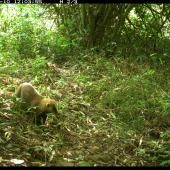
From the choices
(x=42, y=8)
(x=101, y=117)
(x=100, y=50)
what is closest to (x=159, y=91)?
(x=101, y=117)

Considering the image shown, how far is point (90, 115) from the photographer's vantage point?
19.3ft

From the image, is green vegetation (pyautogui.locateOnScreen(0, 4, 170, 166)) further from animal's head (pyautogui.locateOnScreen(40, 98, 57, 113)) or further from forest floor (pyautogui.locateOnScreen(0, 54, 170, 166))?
animal's head (pyautogui.locateOnScreen(40, 98, 57, 113))

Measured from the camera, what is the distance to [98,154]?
4887mm

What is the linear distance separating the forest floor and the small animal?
0.32ft

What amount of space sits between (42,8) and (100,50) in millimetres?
1851

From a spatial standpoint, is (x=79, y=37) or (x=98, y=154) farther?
(x=79, y=37)

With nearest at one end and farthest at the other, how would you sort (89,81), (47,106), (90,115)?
(47,106), (90,115), (89,81)

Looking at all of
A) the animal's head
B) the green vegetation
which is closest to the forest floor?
the green vegetation

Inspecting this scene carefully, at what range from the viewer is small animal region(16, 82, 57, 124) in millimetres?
5137

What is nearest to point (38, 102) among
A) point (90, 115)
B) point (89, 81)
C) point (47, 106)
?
point (47, 106)

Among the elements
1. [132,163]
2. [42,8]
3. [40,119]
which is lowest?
[132,163]

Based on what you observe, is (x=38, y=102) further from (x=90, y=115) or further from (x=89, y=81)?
(x=89, y=81)

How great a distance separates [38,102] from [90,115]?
35.4 inches

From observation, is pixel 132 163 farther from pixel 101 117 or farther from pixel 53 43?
pixel 53 43
